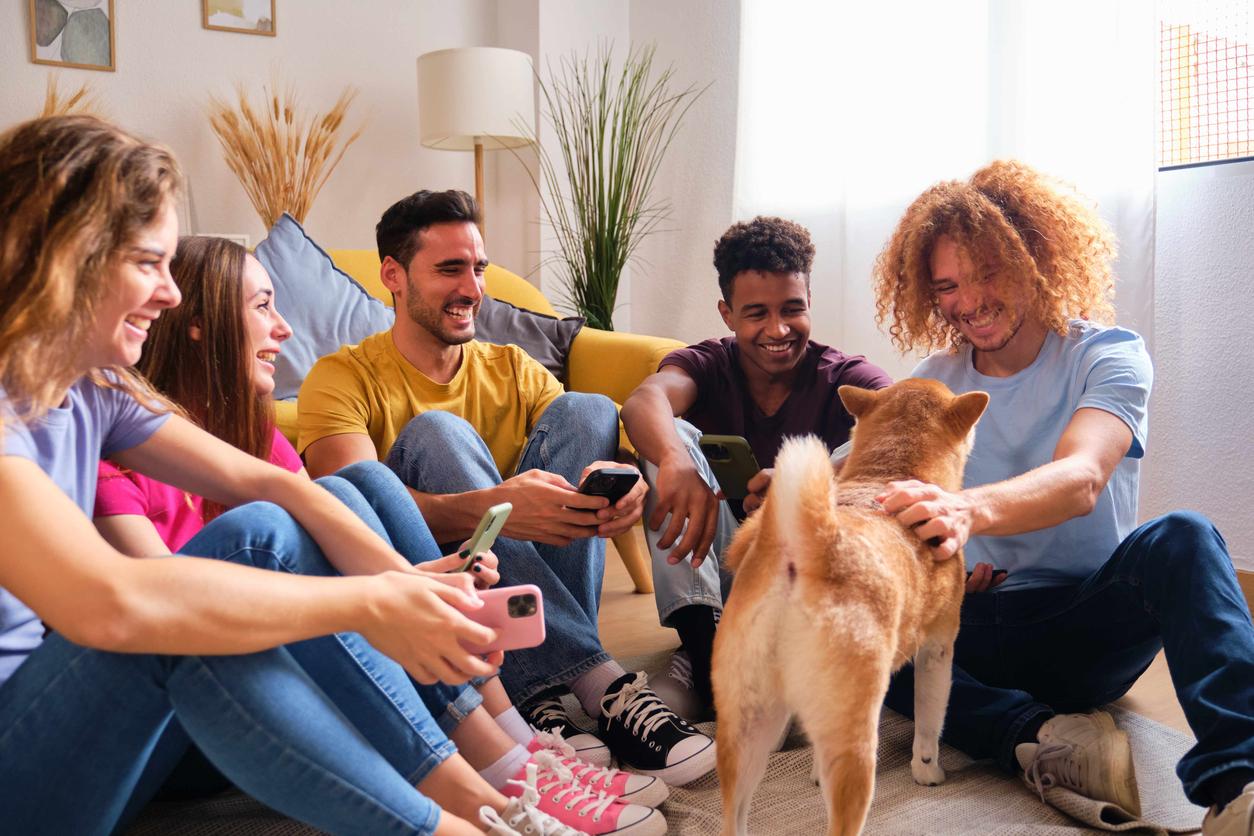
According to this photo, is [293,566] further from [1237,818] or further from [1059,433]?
[1059,433]

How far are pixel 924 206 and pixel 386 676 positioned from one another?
129 centimetres

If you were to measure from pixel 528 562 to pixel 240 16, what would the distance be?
2.96m

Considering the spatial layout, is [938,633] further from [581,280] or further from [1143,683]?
[581,280]

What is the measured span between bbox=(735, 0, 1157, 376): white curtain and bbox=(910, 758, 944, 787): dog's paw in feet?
4.63

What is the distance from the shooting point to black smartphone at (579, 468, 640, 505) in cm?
168

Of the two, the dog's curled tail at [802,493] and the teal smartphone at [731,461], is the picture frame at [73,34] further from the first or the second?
the dog's curled tail at [802,493]

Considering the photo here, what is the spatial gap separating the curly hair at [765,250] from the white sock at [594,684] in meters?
0.82

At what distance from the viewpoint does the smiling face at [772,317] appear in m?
2.06

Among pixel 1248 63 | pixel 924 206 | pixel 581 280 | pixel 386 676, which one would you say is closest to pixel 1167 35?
pixel 1248 63

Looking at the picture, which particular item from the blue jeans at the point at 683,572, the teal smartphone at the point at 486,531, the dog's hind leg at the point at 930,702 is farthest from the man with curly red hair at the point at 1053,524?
the teal smartphone at the point at 486,531

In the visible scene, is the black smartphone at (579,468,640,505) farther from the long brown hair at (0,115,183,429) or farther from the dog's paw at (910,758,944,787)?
the long brown hair at (0,115,183,429)

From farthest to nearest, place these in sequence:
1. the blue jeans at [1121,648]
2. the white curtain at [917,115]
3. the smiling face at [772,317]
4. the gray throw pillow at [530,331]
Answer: the gray throw pillow at [530,331] < the white curtain at [917,115] < the smiling face at [772,317] < the blue jeans at [1121,648]

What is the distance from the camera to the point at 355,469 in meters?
1.45

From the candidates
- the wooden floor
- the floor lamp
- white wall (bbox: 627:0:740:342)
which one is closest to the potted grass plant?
white wall (bbox: 627:0:740:342)
